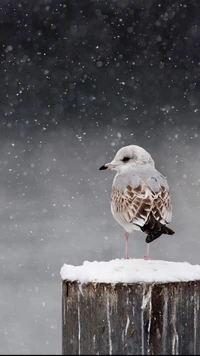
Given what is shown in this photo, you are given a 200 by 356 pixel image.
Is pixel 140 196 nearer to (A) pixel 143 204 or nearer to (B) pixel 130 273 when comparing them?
(A) pixel 143 204

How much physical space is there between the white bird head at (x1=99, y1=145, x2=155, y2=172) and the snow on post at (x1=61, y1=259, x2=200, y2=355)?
9.49 ft

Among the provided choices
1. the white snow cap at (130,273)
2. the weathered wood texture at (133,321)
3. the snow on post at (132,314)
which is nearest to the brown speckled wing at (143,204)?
the white snow cap at (130,273)

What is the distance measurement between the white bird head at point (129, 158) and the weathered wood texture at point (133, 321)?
3.04m

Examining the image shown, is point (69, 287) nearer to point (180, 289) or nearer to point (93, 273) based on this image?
point (93, 273)

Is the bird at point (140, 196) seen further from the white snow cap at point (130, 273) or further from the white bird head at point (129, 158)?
the white snow cap at point (130, 273)

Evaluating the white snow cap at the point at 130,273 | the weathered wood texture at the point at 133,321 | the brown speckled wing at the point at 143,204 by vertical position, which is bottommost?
the weathered wood texture at the point at 133,321

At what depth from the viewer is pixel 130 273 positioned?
418 cm

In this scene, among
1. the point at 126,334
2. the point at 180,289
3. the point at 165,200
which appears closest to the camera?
the point at 126,334

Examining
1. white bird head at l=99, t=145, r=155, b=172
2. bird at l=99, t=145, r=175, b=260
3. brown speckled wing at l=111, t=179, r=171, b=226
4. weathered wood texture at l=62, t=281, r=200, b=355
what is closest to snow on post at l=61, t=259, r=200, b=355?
weathered wood texture at l=62, t=281, r=200, b=355

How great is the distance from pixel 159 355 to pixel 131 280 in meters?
0.58

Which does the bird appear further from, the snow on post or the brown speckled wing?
the snow on post

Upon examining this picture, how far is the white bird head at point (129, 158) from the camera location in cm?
701

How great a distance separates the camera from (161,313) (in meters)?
4.03

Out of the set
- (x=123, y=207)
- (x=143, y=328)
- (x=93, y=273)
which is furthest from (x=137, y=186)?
(x=143, y=328)
